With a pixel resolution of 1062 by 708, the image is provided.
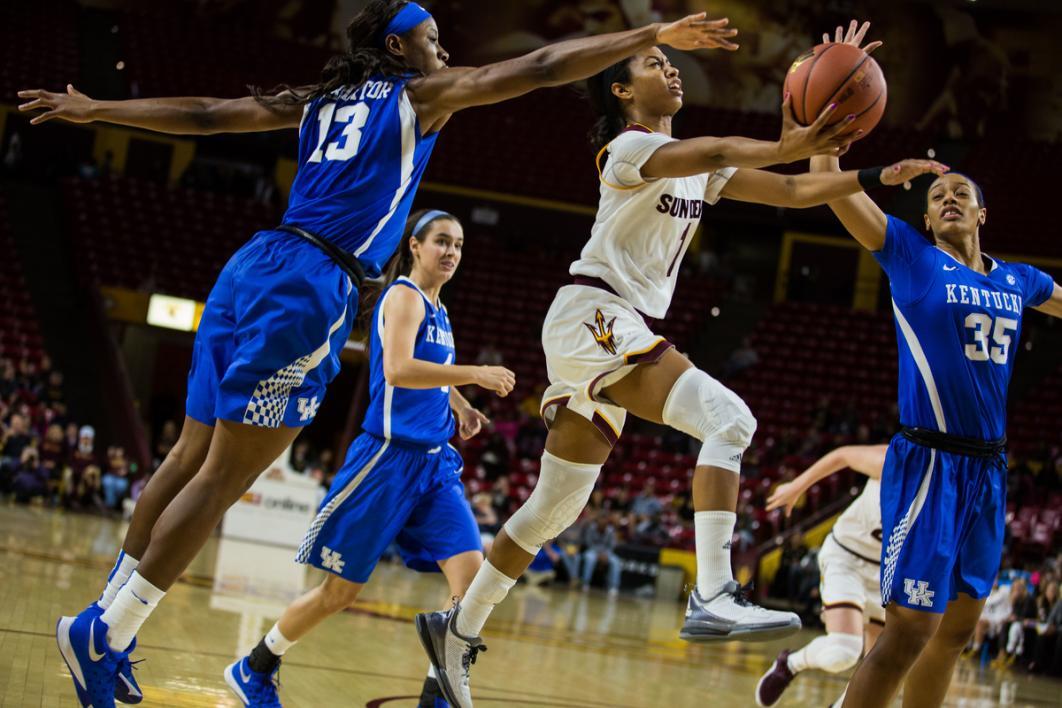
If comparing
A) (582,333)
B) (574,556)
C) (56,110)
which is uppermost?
(56,110)

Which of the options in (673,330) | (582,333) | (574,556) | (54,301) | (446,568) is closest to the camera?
(582,333)

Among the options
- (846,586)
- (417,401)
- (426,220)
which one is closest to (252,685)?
(417,401)

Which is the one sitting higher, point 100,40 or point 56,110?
point 100,40

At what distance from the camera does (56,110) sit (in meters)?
4.07

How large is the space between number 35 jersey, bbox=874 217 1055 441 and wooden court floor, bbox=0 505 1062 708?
246 centimetres

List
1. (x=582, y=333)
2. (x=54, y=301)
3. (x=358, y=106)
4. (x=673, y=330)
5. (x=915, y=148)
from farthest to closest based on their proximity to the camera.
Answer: (x=915, y=148), (x=673, y=330), (x=54, y=301), (x=582, y=333), (x=358, y=106)

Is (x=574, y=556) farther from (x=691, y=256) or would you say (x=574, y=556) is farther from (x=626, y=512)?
(x=691, y=256)

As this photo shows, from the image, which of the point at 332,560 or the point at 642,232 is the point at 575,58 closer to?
the point at 642,232

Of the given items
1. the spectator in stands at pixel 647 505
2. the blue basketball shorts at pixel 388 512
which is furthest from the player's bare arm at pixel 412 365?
the spectator in stands at pixel 647 505

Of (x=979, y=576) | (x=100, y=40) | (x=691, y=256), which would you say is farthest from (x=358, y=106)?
(x=100, y=40)

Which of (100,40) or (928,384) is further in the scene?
(100,40)

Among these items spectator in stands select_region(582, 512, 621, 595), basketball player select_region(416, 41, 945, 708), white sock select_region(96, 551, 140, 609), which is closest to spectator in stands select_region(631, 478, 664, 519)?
spectator in stands select_region(582, 512, 621, 595)

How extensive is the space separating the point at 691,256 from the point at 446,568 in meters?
22.2

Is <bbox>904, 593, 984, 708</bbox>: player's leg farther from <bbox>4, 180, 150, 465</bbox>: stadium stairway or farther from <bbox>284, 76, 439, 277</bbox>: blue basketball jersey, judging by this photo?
<bbox>4, 180, 150, 465</bbox>: stadium stairway
